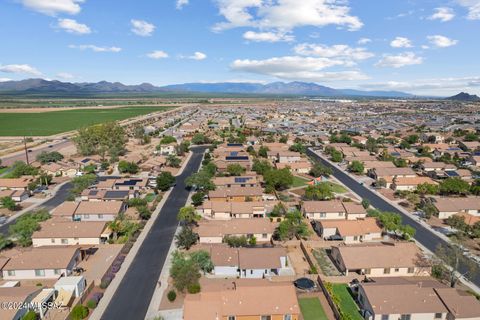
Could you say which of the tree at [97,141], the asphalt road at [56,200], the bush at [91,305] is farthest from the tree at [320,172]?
the tree at [97,141]

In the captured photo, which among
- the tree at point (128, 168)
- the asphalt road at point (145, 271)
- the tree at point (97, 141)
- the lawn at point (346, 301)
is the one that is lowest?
the lawn at point (346, 301)

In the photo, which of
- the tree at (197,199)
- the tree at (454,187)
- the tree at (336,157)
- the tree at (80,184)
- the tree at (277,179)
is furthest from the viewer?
the tree at (336,157)

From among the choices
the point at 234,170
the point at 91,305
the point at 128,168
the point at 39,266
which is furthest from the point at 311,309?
the point at 128,168

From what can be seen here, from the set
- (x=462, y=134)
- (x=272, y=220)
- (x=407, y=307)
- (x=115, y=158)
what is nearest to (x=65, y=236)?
(x=272, y=220)

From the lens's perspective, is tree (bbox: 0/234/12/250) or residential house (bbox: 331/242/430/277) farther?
tree (bbox: 0/234/12/250)

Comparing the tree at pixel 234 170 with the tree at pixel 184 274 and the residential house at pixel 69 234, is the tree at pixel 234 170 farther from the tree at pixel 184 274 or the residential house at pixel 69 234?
the tree at pixel 184 274

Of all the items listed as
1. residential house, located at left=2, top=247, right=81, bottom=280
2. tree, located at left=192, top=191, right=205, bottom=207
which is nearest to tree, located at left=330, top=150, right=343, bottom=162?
tree, located at left=192, top=191, right=205, bottom=207

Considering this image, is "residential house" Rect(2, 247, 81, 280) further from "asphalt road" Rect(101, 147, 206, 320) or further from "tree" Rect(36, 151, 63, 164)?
"tree" Rect(36, 151, 63, 164)
